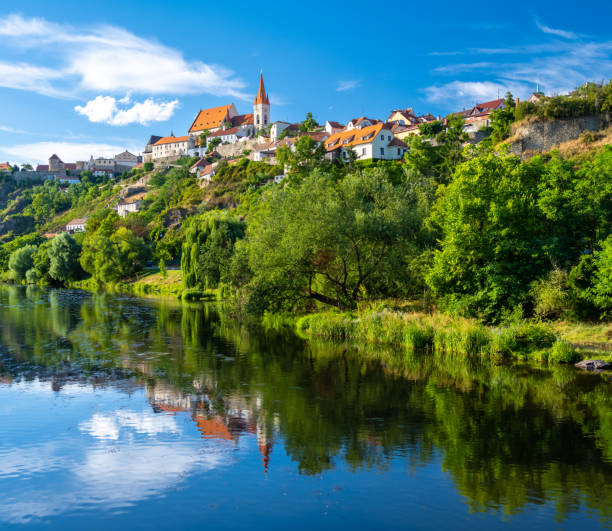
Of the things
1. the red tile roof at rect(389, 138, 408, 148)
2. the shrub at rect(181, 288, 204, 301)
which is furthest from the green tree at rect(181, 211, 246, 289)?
the red tile roof at rect(389, 138, 408, 148)

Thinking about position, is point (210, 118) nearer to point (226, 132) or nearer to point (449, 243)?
point (226, 132)

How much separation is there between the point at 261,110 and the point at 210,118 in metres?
20.1

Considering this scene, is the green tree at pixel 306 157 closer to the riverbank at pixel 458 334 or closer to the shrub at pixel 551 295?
the riverbank at pixel 458 334

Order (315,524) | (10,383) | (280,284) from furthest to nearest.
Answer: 1. (280,284)
2. (10,383)
3. (315,524)

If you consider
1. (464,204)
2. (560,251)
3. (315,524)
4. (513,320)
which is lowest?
(315,524)

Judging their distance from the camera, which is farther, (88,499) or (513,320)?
(513,320)

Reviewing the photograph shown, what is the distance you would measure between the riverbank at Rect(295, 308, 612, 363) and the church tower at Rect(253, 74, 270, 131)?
138m

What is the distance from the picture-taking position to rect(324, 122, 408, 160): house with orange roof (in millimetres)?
89062

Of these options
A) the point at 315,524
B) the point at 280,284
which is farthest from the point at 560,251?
the point at 315,524

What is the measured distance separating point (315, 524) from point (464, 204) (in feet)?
66.6

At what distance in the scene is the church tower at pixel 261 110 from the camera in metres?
158

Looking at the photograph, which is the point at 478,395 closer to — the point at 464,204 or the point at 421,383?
the point at 421,383

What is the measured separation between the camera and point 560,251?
2464 centimetres

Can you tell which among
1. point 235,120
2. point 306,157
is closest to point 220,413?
point 306,157
